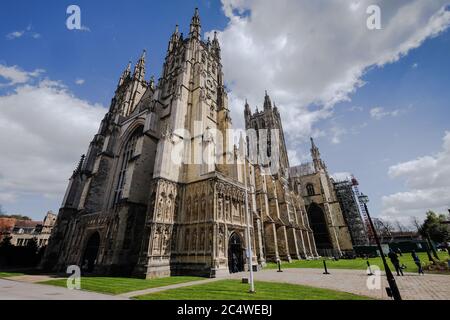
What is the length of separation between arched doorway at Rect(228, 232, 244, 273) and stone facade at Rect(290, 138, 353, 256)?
2811 cm

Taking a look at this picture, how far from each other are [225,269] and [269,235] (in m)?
12.6

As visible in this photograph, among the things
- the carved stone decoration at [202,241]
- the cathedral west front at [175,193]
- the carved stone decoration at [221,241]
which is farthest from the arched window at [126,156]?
the carved stone decoration at [221,241]

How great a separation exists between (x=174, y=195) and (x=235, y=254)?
813 centimetres

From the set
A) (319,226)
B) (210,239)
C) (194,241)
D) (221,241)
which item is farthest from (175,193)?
(319,226)

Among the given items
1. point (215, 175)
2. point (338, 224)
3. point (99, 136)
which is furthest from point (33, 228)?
point (338, 224)

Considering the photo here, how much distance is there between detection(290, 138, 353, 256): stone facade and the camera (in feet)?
134

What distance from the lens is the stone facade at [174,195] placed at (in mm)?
16734

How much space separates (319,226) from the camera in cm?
4447

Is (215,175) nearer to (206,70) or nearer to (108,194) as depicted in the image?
(108,194)

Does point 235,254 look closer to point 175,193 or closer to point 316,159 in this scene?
point 175,193

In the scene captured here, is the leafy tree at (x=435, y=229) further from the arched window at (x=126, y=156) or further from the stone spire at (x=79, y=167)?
the stone spire at (x=79, y=167)

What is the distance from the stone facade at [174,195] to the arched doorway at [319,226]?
30.9ft

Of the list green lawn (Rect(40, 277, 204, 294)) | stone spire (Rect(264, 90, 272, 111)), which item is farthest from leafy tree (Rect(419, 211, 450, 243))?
stone spire (Rect(264, 90, 272, 111))

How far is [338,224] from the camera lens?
43188 mm
